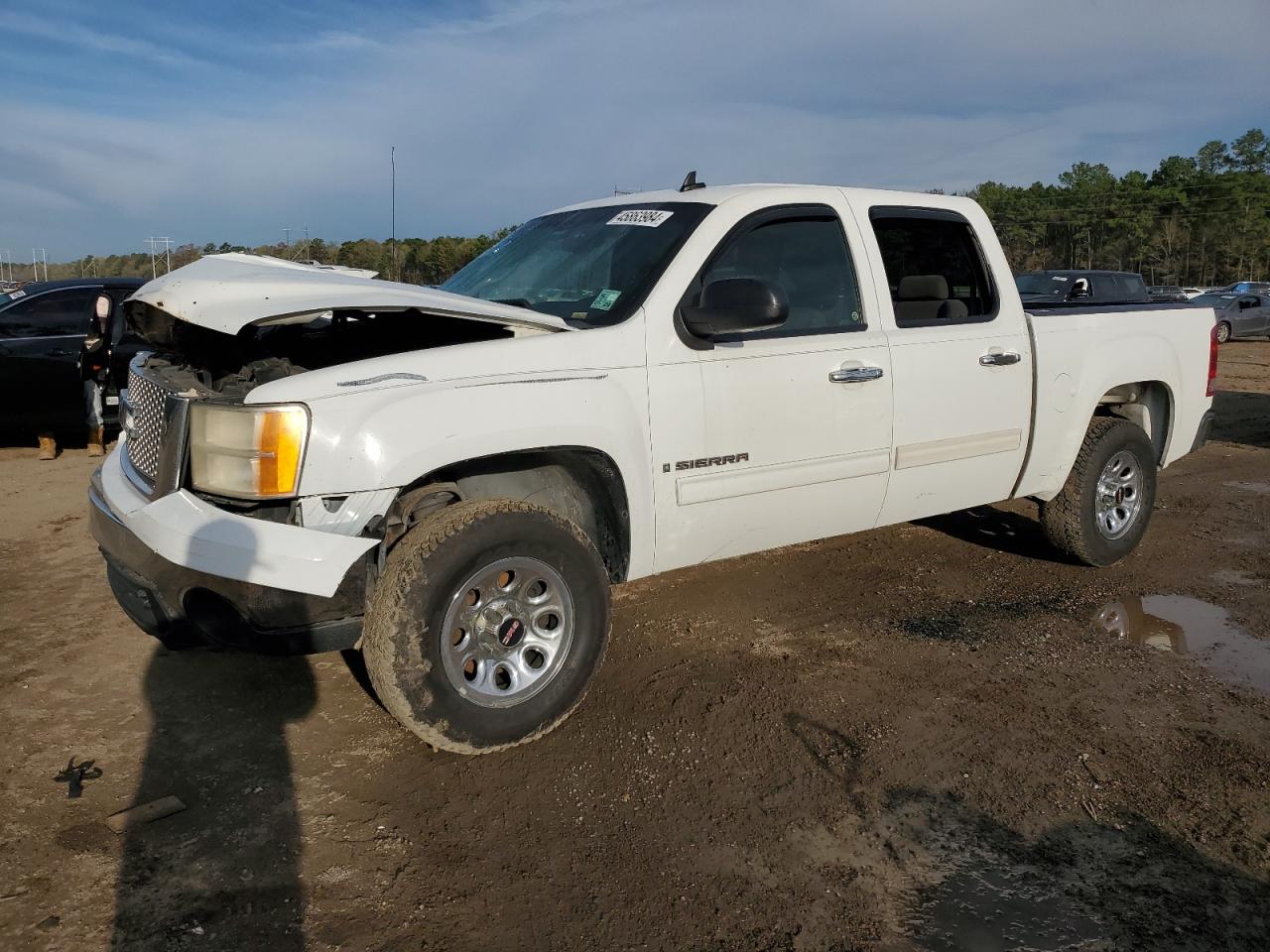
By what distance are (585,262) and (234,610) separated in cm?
208

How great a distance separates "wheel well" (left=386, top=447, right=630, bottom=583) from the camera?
329 centimetres

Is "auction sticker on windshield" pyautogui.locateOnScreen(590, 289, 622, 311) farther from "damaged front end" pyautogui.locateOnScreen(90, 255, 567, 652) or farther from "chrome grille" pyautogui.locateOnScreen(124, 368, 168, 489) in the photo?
"chrome grille" pyautogui.locateOnScreen(124, 368, 168, 489)

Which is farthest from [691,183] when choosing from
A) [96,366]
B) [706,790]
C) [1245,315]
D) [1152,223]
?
[1152,223]

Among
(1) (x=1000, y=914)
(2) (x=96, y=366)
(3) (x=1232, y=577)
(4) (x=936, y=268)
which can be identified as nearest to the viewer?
(1) (x=1000, y=914)

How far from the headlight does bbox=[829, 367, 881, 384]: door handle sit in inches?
85.4

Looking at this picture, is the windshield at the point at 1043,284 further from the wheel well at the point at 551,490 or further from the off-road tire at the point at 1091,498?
the wheel well at the point at 551,490

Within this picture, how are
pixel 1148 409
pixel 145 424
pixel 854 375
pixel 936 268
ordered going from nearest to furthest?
pixel 145 424
pixel 854 375
pixel 936 268
pixel 1148 409

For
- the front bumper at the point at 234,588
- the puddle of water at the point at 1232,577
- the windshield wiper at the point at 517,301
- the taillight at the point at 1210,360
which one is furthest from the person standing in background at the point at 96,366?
the puddle of water at the point at 1232,577

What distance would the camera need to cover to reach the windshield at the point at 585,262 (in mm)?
3822

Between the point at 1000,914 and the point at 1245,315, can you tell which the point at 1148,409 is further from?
the point at 1245,315

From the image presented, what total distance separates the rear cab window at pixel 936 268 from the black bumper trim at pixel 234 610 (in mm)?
2938

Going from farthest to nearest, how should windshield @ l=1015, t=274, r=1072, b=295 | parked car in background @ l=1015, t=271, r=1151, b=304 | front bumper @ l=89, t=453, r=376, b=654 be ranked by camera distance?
windshield @ l=1015, t=274, r=1072, b=295, parked car in background @ l=1015, t=271, r=1151, b=304, front bumper @ l=89, t=453, r=376, b=654

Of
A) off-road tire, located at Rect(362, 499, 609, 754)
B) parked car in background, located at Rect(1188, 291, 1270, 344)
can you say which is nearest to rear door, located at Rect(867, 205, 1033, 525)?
off-road tire, located at Rect(362, 499, 609, 754)

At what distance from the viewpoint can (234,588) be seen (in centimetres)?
284
